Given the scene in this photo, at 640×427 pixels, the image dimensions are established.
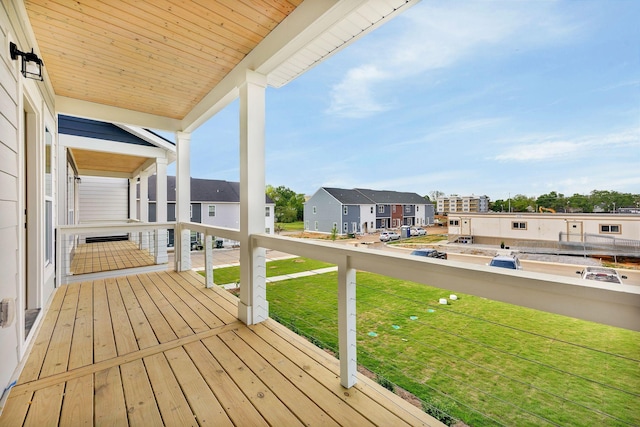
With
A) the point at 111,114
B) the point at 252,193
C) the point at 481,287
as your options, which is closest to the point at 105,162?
the point at 111,114

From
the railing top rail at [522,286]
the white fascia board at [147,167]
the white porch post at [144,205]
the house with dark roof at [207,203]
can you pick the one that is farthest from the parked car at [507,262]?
the house with dark roof at [207,203]

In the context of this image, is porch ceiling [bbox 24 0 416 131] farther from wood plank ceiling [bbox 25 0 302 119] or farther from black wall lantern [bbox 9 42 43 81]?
black wall lantern [bbox 9 42 43 81]

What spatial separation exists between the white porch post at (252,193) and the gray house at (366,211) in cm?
82

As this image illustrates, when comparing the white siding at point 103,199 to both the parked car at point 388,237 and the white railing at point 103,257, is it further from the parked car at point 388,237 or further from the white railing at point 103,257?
the parked car at point 388,237

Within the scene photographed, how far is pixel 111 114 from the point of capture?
162 inches

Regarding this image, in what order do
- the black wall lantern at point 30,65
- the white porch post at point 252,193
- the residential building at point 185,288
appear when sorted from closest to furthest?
1. the residential building at point 185,288
2. the black wall lantern at point 30,65
3. the white porch post at point 252,193

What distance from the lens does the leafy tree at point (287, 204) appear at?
387cm

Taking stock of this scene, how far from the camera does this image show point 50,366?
6.58ft

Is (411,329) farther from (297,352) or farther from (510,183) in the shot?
(510,183)

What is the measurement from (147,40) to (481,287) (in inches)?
121

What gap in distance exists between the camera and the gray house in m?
2.72

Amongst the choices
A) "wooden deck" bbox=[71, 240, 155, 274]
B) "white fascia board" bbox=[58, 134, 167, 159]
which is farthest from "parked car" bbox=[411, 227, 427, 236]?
"white fascia board" bbox=[58, 134, 167, 159]

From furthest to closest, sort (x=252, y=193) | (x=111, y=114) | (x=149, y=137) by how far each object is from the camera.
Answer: (x=149, y=137)
(x=111, y=114)
(x=252, y=193)

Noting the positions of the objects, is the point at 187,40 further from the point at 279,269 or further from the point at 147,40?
the point at 279,269
